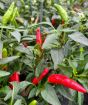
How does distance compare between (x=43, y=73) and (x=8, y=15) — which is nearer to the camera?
(x=43, y=73)

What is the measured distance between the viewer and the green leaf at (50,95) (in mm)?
1488

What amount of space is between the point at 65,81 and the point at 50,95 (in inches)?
3.8

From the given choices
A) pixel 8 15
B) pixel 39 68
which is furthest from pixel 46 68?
pixel 8 15

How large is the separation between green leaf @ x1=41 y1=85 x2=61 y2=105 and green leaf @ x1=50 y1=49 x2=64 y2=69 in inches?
4.5

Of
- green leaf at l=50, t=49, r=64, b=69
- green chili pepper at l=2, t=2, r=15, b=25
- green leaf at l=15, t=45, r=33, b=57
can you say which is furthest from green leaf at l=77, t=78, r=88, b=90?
green chili pepper at l=2, t=2, r=15, b=25

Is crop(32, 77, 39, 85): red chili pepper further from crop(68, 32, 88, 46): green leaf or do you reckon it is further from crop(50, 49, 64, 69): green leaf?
crop(68, 32, 88, 46): green leaf

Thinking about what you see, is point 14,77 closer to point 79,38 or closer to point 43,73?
point 43,73

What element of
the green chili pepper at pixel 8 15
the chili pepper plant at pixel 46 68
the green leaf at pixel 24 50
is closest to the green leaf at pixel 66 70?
the chili pepper plant at pixel 46 68

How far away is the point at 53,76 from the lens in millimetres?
1552

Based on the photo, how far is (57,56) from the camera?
1.59m

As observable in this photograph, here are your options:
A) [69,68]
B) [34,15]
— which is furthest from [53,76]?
[34,15]

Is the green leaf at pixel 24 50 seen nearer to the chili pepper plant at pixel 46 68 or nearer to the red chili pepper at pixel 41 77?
the chili pepper plant at pixel 46 68

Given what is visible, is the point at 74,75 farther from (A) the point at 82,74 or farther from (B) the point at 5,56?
(B) the point at 5,56

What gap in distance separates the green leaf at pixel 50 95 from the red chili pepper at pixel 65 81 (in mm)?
39
